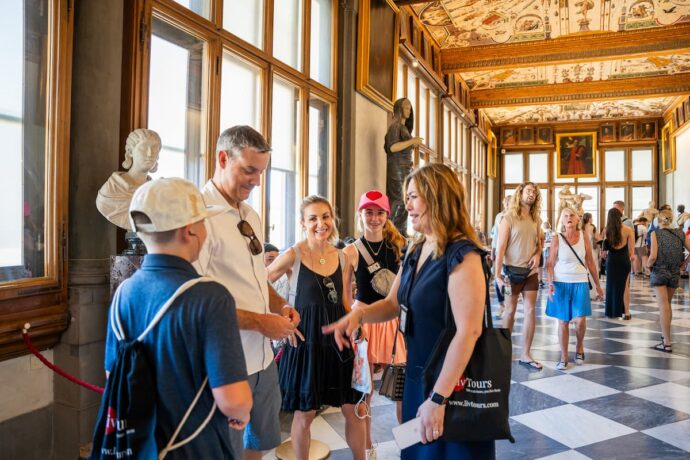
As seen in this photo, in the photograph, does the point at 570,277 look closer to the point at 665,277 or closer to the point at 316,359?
the point at 665,277

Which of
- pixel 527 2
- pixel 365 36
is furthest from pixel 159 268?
pixel 527 2

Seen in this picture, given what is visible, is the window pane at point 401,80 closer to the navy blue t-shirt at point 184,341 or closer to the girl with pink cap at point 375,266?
the girl with pink cap at point 375,266

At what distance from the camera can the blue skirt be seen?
4980 millimetres

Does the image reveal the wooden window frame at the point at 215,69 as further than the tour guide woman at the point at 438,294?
Yes

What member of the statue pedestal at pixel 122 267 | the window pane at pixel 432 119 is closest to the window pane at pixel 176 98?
the statue pedestal at pixel 122 267

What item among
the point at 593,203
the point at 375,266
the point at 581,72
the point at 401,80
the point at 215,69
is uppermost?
the point at 581,72

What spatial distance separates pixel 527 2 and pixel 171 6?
7967 millimetres

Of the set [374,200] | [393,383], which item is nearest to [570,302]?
[374,200]

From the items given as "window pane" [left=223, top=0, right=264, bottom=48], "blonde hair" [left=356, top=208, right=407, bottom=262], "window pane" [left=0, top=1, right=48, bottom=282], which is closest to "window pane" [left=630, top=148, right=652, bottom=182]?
"window pane" [left=223, top=0, right=264, bottom=48]

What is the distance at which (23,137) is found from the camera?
2.64m

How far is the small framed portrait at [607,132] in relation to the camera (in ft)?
68.9

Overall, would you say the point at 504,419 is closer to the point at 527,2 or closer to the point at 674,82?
the point at 527,2

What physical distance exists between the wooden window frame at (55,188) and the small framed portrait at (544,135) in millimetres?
21446

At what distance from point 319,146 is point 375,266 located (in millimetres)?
3253
